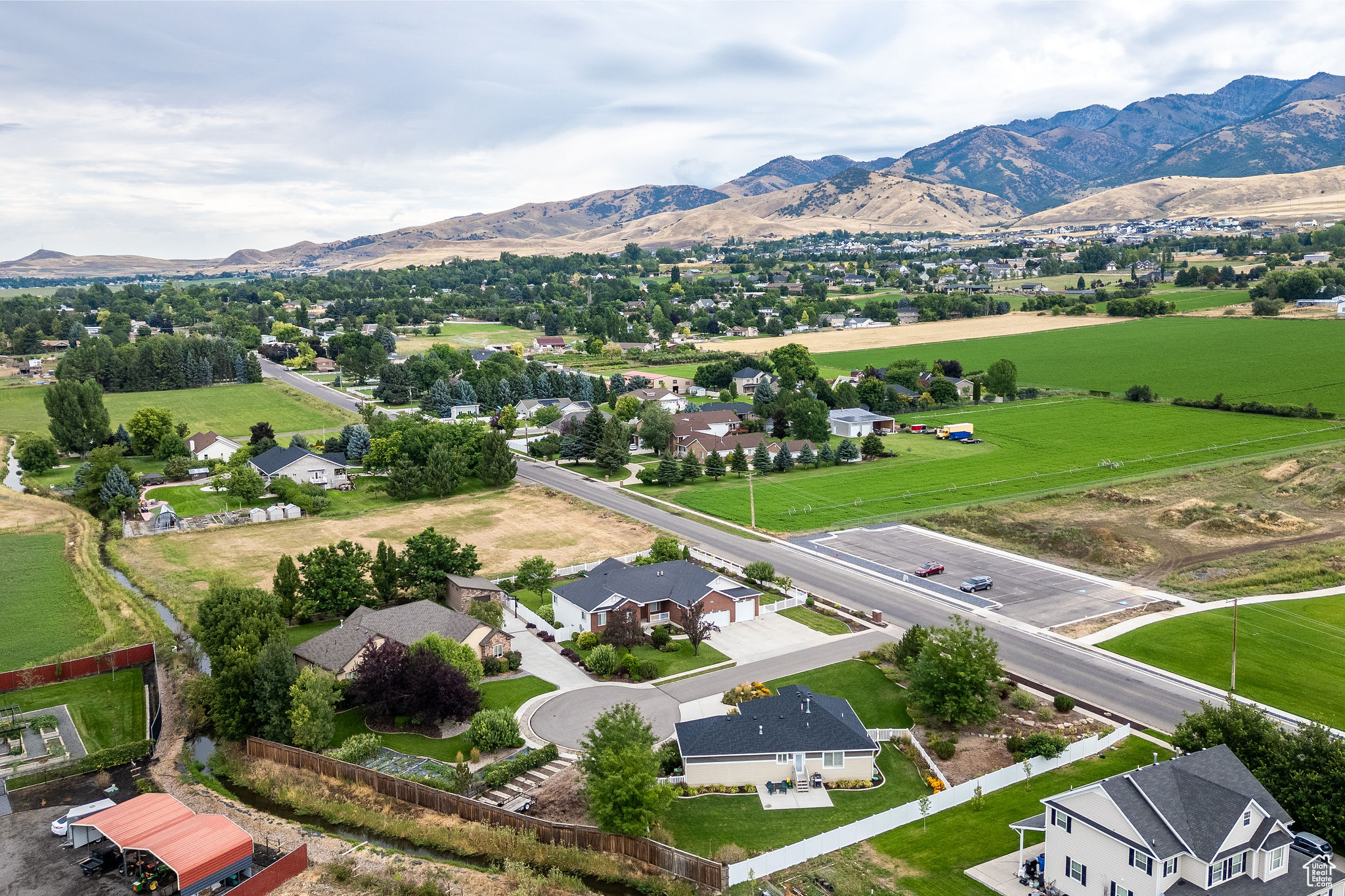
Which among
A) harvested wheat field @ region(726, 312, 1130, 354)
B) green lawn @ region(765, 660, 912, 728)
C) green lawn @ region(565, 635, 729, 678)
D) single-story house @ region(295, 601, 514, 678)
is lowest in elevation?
green lawn @ region(765, 660, 912, 728)

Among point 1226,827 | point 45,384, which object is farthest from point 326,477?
point 45,384

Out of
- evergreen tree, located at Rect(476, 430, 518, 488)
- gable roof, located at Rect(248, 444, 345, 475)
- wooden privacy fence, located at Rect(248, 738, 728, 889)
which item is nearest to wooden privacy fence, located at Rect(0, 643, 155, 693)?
wooden privacy fence, located at Rect(248, 738, 728, 889)

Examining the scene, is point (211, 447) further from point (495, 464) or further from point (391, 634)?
point (391, 634)

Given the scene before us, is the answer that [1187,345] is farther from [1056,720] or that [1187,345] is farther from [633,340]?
[1056,720]

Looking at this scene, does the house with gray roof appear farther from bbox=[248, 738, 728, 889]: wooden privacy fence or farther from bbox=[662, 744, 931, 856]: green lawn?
bbox=[248, 738, 728, 889]: wooden privacy fence

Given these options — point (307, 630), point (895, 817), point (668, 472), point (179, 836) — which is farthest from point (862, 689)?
point (668, 472)

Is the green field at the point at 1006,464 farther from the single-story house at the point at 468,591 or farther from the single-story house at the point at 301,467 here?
the single-story house at the point at 301,467
